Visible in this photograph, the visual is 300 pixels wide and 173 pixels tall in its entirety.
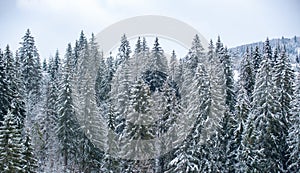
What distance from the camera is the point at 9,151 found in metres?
29.5

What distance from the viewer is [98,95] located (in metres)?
62.3

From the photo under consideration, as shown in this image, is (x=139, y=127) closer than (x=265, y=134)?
Yes

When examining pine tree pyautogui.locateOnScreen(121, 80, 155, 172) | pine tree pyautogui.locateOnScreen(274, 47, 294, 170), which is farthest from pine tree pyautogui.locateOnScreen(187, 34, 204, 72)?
pine tree pyautogui.locateOnScreen(121, 80, 155, 172)

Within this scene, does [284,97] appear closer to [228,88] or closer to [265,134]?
[265,134]

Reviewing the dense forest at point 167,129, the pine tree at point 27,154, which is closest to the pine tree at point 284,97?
the dense forest at point 167,129

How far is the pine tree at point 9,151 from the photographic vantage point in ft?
96.0

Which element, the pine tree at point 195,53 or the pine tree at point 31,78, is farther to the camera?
the pine tree at point 195,53

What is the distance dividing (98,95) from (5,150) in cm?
3308

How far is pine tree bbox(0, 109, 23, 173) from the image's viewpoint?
96.0ft

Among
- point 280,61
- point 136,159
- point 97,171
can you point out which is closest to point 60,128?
point 97,171

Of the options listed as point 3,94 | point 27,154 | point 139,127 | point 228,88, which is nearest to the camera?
point 27,154

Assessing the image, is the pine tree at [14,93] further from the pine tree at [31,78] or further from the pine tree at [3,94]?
the pine tree at [31,78]

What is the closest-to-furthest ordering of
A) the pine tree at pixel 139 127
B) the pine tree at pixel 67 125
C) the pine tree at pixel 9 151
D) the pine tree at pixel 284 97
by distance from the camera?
the pine tree at pixel 9 151, the pine tree at pixel 139 127, the pine tree at pixel 284 97, the pine tree at pixel 67 125

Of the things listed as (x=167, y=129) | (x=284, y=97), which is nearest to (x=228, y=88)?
(x=284, y=97)
